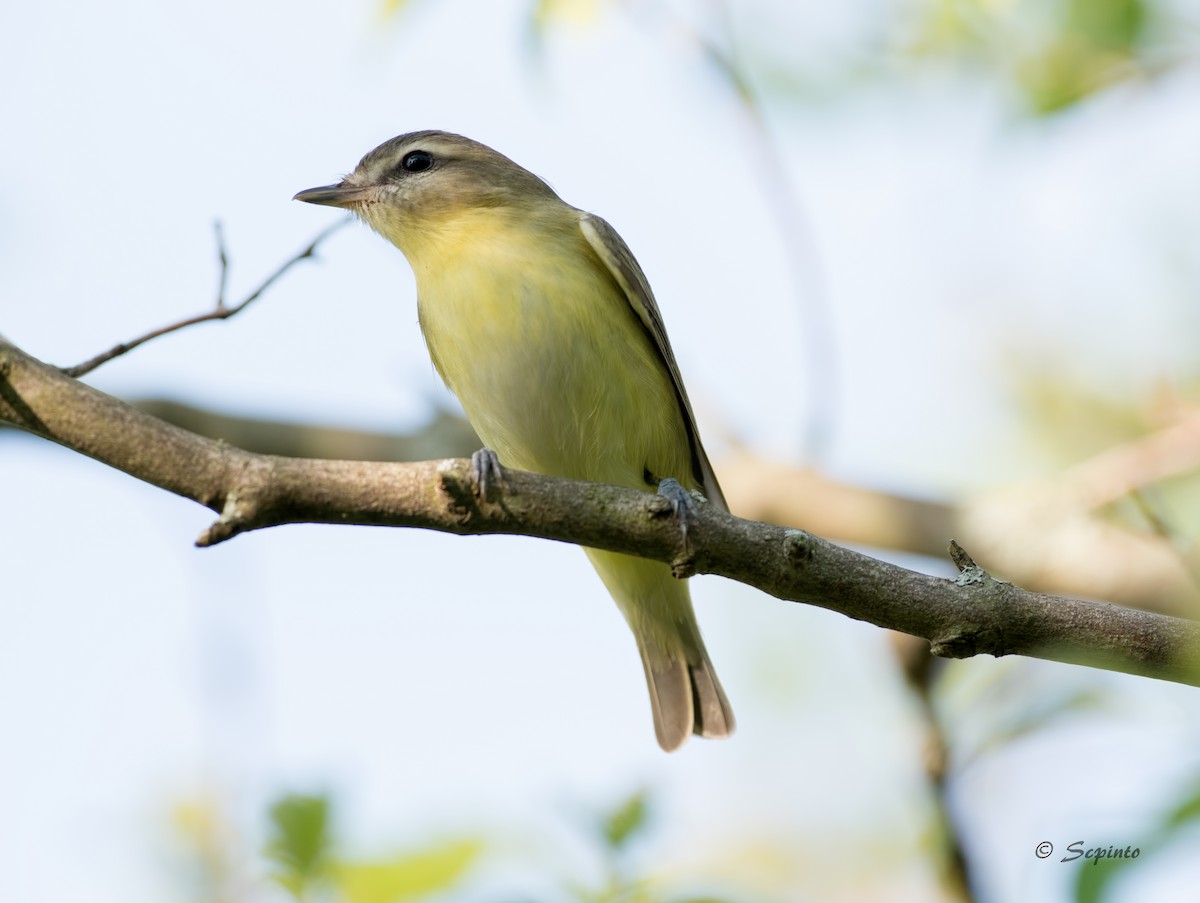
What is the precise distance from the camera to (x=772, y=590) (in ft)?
11.8

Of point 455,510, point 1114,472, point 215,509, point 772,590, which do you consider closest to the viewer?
point 215,509

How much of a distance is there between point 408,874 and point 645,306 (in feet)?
8.80

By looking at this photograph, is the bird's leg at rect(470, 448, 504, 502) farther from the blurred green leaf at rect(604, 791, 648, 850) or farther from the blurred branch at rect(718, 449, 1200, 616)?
the blurred branch at rect(718, 449, 1200, 616)

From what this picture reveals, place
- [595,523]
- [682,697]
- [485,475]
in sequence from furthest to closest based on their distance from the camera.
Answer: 1. [682,697]
2. [595,523]
3. [485,475]

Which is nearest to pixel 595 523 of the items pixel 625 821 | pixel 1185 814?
pixel 625 821

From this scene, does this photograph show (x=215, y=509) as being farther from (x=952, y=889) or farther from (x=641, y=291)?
(x=641, y=291)

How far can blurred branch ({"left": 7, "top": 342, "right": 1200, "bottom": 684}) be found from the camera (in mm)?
3131

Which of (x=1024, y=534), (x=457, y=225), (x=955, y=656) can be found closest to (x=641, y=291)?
(x=457, y=225)

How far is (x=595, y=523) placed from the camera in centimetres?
350

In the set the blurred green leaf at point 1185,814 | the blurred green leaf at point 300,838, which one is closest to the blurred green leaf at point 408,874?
the blurred green leaf at point 300,838

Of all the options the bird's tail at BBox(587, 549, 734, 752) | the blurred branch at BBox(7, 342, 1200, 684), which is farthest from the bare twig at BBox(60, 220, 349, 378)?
the bird's tail at BBox(587, 549, 734, 752)

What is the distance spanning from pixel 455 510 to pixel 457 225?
2.68 m

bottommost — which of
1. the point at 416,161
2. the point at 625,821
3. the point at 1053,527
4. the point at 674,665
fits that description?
the point at 625,821

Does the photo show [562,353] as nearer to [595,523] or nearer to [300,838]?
[595,523]
